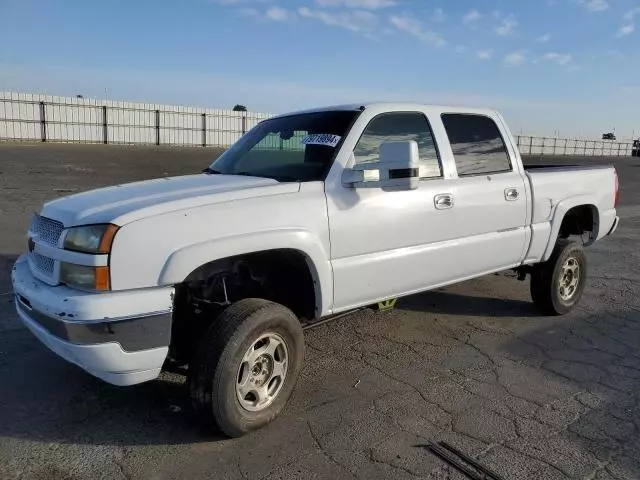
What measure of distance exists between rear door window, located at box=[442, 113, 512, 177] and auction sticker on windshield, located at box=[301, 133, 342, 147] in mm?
1131

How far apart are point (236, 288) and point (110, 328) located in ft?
3.52

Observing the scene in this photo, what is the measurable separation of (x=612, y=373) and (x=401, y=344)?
5.30 ft

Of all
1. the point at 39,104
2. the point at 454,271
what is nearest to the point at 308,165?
the point at 454,271

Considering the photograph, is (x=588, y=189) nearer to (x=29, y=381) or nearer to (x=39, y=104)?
(x=29, y=381)

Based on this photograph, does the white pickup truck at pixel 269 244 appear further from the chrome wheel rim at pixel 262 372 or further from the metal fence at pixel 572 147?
the metal fence at pixel 572 147

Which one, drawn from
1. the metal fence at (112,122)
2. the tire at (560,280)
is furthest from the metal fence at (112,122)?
the tire at (560,280)

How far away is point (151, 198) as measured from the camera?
3.12 metres

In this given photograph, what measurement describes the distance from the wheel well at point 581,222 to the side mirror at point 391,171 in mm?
3077

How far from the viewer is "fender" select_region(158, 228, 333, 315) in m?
2.87

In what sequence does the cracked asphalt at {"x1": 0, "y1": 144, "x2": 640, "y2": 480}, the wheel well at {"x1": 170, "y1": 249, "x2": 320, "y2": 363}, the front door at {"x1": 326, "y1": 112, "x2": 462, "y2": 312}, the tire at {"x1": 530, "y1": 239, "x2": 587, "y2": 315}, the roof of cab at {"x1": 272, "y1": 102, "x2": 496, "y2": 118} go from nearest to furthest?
the cracked asphalt at {"x1": 0, "y1": 144, "x2": 640, "y2": 480} → the wheel well at {"x1": 170, "y1": 249, "x2": 320, "y2": 363} → the front door at {"x1": 326, "y1": 112, "x2": 462, "y2": 312} → the roof of cab at {"x1": 272, "y1": 102, "x2": 496, "y2": 118} → the tire at {"x1": 530, "y1": 239, "x2": 587, "y2": 315}

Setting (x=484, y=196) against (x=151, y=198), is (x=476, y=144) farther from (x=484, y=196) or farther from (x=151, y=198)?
(x=151, y=198)

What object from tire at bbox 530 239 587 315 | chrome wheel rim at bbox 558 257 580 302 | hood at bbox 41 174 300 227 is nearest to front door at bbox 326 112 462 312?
hood at bbox 41 174 300 227

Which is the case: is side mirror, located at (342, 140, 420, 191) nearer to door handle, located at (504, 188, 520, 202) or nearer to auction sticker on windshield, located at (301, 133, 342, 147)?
auction sticker on windshield, located at (301, 133, 342, 147)

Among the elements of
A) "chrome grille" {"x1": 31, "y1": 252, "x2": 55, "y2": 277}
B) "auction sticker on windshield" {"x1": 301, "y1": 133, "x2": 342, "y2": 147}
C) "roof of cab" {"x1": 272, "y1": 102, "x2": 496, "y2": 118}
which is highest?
"roof of cab" {"x1": 272, "y1": 102, "x2": 496, "y2": 118}
